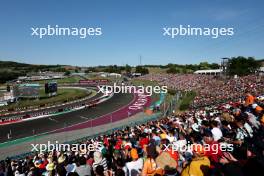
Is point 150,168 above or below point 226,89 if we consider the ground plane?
above

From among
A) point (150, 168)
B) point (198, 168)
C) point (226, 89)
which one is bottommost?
point (226, 89)

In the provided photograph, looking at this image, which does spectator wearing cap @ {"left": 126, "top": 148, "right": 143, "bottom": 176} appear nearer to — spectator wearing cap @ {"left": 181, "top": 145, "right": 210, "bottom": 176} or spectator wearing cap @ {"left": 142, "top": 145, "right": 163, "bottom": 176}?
spectator wearing cap @ {"left": 142, "top": 145, "right": 163, "bottom": 176}

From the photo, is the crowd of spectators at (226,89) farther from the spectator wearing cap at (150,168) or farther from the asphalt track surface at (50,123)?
the spectator wearing cap at (150,168)

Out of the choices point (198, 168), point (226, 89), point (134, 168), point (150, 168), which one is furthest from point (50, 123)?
point (198, 168)

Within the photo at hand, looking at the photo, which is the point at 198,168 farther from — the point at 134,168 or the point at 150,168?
the point at 134,168

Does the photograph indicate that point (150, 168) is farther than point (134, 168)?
No

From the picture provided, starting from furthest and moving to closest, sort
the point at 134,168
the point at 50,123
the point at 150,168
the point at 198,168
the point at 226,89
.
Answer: the point at 226,89 < the point at 50,123 < the point at 134,168 < the point at 150,168 < the point at 198,168

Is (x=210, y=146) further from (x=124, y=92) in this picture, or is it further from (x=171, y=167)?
(x=124, y=92)

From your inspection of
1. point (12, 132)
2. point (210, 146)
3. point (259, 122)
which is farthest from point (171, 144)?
point (12, 132)

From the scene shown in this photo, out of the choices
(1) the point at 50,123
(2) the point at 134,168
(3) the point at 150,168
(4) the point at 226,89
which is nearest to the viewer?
(3) the point at 150,168

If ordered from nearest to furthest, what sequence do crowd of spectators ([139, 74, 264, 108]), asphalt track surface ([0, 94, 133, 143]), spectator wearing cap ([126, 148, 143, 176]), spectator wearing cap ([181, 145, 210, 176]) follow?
spectator wearing cap ([181, 145, 210, 176]) < spectator wearing cap ([126, 148, 143, 176]) < crowd of spectators ([139, 74, 264, 108]) < asphalt track surface ([0, 94, 133, 143])

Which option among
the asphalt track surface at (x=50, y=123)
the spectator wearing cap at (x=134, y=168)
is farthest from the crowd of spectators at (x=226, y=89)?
the spectator wearing cap at (x=134, y=168)

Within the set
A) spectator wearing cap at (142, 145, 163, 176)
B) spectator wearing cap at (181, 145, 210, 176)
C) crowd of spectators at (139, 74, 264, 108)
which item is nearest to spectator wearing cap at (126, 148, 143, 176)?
spectator wearing cap at (142, 145, 163, 176)

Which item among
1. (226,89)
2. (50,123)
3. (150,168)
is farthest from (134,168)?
(226,89)
